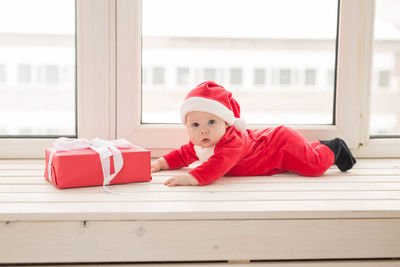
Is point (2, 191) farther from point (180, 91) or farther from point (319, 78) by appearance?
point (319, 78)

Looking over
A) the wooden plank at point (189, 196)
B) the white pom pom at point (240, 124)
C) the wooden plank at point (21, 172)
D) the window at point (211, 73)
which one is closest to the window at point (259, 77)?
the window at point (211, 73)

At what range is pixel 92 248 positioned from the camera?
90 centimetres

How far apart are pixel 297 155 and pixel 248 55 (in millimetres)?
489

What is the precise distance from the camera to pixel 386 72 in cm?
159

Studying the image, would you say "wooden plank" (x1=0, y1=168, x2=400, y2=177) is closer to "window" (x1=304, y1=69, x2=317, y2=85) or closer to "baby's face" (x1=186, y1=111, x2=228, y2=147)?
"baby's face" (x1=186, y1=111, x2=228, y2=147)

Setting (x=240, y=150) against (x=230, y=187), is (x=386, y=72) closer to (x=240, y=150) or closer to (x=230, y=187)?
(x=240, y=150)

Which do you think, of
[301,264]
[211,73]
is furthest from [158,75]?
[301,264]

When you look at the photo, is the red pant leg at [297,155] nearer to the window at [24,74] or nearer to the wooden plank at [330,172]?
A: the wooden plank at [330,172]

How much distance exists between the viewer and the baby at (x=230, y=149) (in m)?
1.18

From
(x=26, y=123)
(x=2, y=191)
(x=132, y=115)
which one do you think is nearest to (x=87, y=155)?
(x=2, y=191)

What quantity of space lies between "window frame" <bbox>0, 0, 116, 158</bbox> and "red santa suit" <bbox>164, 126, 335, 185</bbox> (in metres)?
0.32

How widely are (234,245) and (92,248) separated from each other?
0.32 m

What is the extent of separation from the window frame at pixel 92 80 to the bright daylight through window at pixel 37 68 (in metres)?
0.07

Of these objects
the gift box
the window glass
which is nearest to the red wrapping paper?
the gift box
